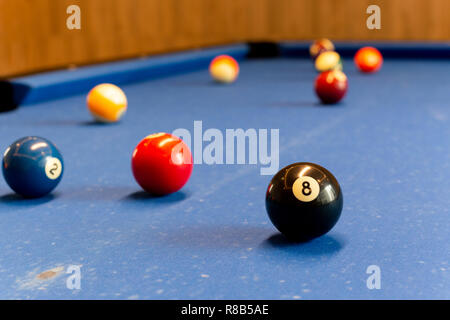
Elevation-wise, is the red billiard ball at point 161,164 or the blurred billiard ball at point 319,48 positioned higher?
the red billiard ball at point 161,164

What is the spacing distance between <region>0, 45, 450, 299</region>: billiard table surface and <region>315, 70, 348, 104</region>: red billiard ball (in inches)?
3.8

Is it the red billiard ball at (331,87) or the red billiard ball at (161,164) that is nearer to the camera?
the red billiard ball at (161,164)

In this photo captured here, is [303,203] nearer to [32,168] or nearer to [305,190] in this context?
[305,190]

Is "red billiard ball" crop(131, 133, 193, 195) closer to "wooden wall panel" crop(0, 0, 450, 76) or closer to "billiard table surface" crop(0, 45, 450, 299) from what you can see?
"billiard table surface" crop(0, 45, 450, 299)

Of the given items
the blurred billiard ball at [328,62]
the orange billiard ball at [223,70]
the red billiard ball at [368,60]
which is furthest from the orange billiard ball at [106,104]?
the red billiard ball at [368,60]

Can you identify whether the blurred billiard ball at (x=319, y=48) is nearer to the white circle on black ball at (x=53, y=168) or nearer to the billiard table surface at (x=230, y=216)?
the billiard table surface at (x=230, y=216)

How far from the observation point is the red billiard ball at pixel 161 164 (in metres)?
2.29

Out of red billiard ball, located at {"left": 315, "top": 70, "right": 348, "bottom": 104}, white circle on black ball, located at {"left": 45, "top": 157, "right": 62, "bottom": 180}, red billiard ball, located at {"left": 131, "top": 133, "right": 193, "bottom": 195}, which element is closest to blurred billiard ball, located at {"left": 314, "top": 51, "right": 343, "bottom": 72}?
red billiard ball, located at {"left": 315, "top": 70, "right": 348, "bottom": 104}

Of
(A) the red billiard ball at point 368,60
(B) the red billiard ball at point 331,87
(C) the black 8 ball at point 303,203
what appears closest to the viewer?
(C) the black 8 ball at point 303,203

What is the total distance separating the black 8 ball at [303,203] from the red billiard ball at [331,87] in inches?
98.9

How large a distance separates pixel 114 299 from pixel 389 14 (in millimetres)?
8277

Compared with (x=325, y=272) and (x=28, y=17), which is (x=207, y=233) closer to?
(x=325, y=272)

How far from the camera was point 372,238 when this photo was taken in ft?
6.08

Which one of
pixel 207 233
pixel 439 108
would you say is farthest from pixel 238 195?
pixel 439 108
